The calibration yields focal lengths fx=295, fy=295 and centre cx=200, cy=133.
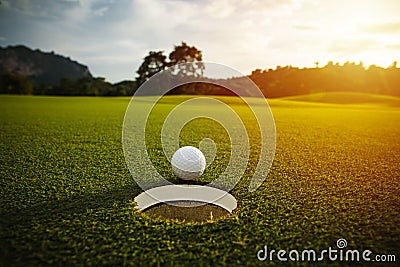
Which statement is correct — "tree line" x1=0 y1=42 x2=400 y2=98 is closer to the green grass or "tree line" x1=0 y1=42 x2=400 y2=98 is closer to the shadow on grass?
the green grass

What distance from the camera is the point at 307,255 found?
1.51 meters

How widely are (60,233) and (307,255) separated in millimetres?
1346

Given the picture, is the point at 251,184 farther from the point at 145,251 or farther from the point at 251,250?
the point at 145,251

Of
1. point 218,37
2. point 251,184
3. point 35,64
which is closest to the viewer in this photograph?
point 251,184

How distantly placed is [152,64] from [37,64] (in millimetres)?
19122

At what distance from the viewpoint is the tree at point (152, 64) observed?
23750mm

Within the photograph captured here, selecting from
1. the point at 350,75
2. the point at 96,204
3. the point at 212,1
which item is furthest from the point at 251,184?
the point at 350,75
